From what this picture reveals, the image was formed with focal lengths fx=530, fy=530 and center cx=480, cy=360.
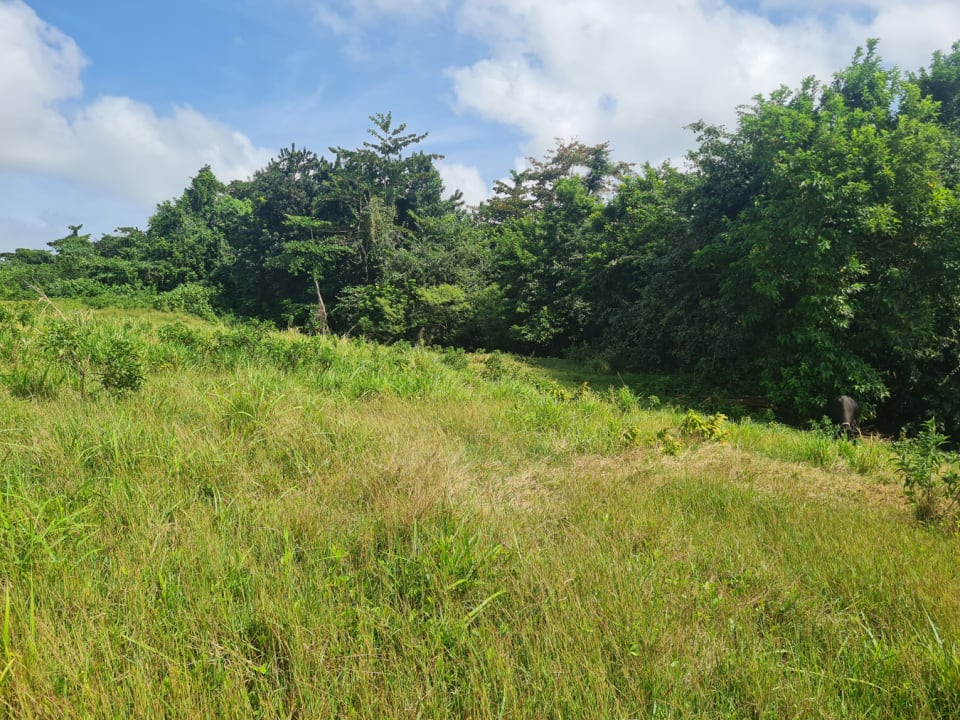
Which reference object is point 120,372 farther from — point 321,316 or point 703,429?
point 321,316

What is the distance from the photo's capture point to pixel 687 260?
1382cm

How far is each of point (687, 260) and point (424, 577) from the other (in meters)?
13.2

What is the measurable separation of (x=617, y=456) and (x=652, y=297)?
1044 cm

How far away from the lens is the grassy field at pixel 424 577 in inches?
71.6

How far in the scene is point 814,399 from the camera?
9.59 meters

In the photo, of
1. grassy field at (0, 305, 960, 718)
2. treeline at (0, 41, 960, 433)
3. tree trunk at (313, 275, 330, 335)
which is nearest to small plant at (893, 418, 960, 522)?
grassy field at (0, 305, 960, 718)

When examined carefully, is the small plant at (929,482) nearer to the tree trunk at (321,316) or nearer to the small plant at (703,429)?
the small plant at (703,429)

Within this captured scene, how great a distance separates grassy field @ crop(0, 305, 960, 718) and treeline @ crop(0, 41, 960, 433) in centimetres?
335

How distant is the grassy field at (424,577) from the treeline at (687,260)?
132 inches

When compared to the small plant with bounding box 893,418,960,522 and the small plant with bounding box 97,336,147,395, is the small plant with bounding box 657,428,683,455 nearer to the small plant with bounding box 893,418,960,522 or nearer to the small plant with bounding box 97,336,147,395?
the small plant with bounding box 893,418,960,522

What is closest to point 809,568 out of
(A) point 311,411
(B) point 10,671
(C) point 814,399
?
(B) point 10,671

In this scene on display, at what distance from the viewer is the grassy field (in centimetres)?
182

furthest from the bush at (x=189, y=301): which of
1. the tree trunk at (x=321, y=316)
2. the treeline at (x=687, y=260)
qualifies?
the tree trunk at (x=321, y=316)

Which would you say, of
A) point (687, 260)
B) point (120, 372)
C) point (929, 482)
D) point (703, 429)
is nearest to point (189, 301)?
point (687, 260)
